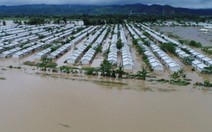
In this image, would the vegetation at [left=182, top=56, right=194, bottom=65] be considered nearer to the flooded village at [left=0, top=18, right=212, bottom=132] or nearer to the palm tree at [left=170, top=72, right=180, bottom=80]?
the flooded village at [left=0, top=18, right=212, bottom=132]

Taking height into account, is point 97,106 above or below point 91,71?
below

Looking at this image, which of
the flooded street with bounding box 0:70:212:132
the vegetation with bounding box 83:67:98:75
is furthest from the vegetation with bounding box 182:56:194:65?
the vegetation with bounding box 83:67:98:75

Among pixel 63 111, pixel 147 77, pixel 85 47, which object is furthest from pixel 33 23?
pixel 63 111

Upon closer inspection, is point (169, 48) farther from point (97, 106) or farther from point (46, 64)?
point (97, 106)

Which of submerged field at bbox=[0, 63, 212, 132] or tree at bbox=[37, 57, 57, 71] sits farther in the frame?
tree at bbox=[37, 57, 57, 71]

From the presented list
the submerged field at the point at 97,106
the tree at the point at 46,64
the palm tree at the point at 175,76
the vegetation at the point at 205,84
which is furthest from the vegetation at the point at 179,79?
the tree at the point at 46,64

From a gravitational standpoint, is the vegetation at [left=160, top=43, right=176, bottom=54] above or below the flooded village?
above

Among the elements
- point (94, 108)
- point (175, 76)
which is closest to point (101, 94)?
point (94, 108)

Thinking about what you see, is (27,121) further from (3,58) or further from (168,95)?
(3,58)
